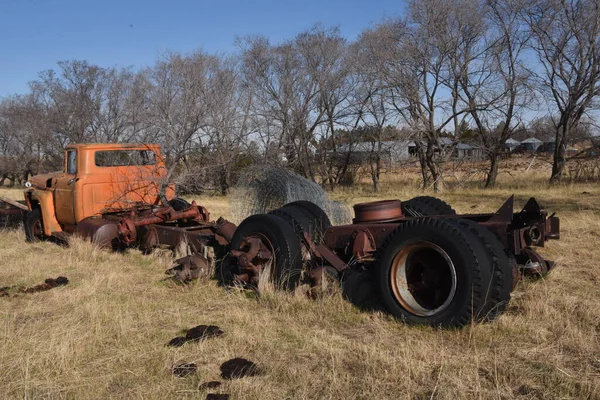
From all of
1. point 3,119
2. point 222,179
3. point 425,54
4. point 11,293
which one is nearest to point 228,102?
point 222,179

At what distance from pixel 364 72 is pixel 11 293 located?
17.8m

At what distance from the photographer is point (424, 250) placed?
4.69 metres

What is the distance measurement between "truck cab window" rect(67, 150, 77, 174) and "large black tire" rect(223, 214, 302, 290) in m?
4.79

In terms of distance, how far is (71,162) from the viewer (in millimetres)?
9414

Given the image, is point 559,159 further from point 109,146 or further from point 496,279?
point 496,279

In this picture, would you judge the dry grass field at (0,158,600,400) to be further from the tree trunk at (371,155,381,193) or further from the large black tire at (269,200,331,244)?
the tree trunk at (371,155,381,193)

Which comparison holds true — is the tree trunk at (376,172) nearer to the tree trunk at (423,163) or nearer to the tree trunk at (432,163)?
the tree trunk at (423,163)

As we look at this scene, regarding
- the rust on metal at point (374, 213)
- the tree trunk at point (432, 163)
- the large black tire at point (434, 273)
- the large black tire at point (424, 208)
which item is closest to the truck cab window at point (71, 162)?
the rust on metal at point (374, 213)

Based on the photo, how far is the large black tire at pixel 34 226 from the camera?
1028cm

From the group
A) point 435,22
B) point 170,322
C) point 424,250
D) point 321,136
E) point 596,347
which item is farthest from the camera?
point 321,136

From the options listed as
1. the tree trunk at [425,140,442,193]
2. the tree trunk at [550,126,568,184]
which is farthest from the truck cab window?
the tree trunk at [550,126,568,184]

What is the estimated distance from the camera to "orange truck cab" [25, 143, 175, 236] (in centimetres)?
912

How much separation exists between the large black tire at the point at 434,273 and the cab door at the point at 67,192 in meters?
6.29

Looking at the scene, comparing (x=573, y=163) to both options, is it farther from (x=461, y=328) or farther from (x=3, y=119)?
(x=3, y=119)
